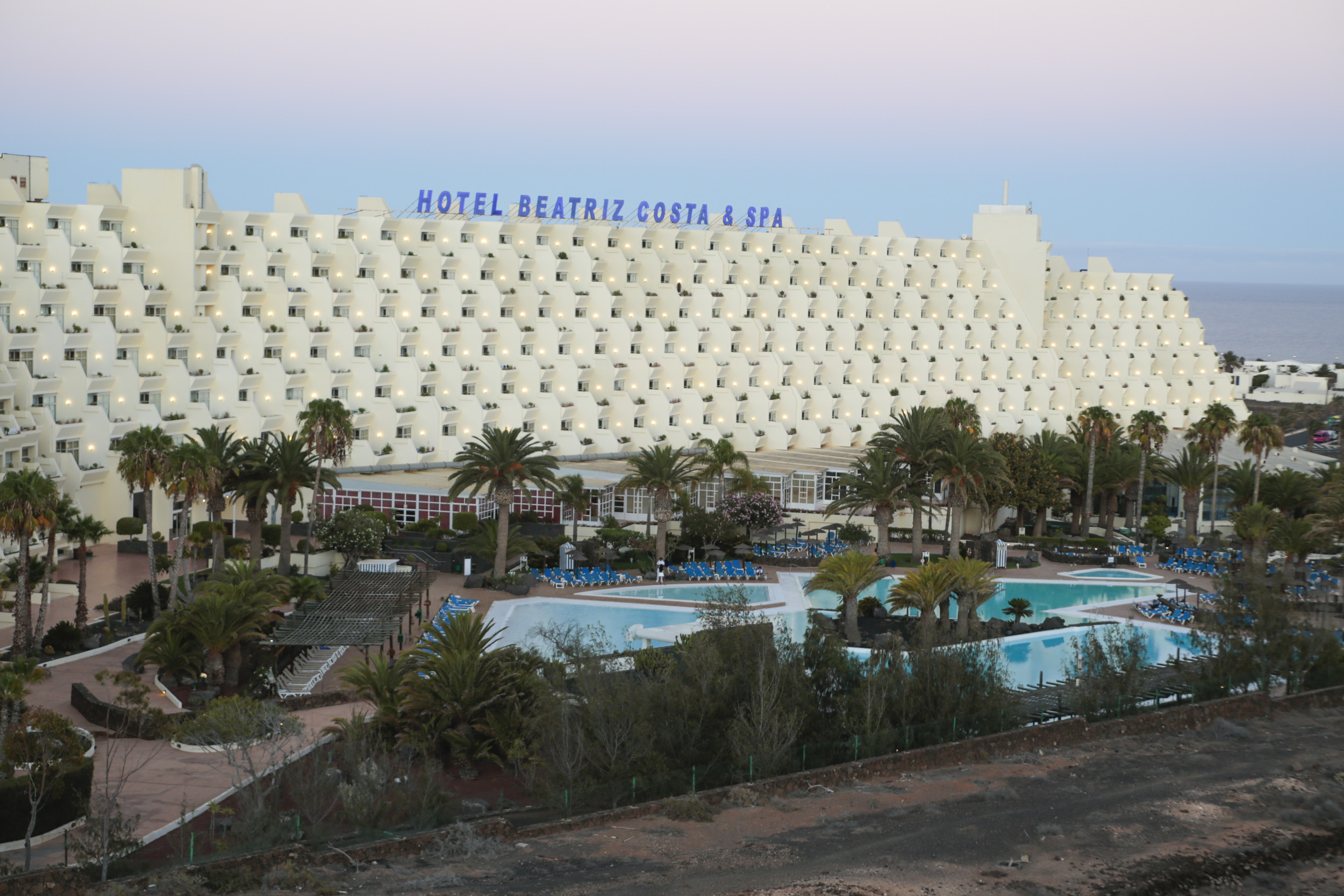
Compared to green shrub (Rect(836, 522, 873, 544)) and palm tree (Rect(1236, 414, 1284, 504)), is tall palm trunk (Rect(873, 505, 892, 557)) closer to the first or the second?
green shrub (Rect(836, 522, 873, 544))

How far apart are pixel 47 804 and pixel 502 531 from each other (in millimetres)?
26141

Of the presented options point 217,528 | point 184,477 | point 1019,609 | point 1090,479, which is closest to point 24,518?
point 184,477

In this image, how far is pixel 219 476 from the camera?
4628 cm

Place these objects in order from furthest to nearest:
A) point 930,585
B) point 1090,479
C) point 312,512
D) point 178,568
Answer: point 1090,479, point 312,512, point 178,568, point 930,585

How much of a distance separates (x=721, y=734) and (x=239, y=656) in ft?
42.6

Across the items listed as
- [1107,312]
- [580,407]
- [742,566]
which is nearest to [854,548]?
[742,566]

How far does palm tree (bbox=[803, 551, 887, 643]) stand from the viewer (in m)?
41.5

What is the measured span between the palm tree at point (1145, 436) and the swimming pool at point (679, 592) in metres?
21.5

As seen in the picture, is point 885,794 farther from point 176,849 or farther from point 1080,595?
point 1080,595

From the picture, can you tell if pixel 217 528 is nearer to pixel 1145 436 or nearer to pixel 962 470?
pixel 962 470

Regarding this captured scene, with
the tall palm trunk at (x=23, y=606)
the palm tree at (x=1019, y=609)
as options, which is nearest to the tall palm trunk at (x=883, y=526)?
the palm tree at (x=1019, y=609)

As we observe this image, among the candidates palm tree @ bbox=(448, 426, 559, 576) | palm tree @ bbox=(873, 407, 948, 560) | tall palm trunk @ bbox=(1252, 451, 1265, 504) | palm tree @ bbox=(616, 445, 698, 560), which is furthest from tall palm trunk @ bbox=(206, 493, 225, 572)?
tall palm trunk @ bbox=(1252, 451, 1265, 504)

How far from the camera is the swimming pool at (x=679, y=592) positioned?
159 feet

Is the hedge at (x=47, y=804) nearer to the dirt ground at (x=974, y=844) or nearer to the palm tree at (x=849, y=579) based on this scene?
the dirt ground at (x=974, y=844)
